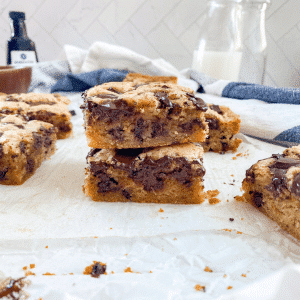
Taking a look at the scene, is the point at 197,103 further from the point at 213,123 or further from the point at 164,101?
the point at 213,123

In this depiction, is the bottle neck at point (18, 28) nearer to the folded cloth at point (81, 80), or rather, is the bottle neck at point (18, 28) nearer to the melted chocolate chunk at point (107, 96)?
the folded cloth at point (81, 80)

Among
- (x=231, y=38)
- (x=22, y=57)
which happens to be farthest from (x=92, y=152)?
(x=22, y=57)

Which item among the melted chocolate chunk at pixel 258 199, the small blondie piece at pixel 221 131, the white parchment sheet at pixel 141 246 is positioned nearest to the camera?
the white parchment sheet at pixel 141 246

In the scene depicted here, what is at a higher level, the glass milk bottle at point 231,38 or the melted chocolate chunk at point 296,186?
the glass milk bottle at point 231,38

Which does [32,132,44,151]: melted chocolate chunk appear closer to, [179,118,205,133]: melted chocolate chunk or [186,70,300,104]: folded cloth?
[179,118,205,133]: melted chocolate chunk

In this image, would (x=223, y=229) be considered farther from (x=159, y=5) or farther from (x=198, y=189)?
(x=159, y=5)

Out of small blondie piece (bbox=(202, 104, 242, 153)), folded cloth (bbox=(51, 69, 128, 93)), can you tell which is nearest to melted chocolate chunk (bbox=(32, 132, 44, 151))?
small blondie piece (bbox=(202, 104, 242, 153))

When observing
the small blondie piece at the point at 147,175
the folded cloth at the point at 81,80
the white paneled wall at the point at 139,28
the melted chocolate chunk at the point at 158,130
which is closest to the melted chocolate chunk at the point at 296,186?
the small blondie piece at the point at 147,175
